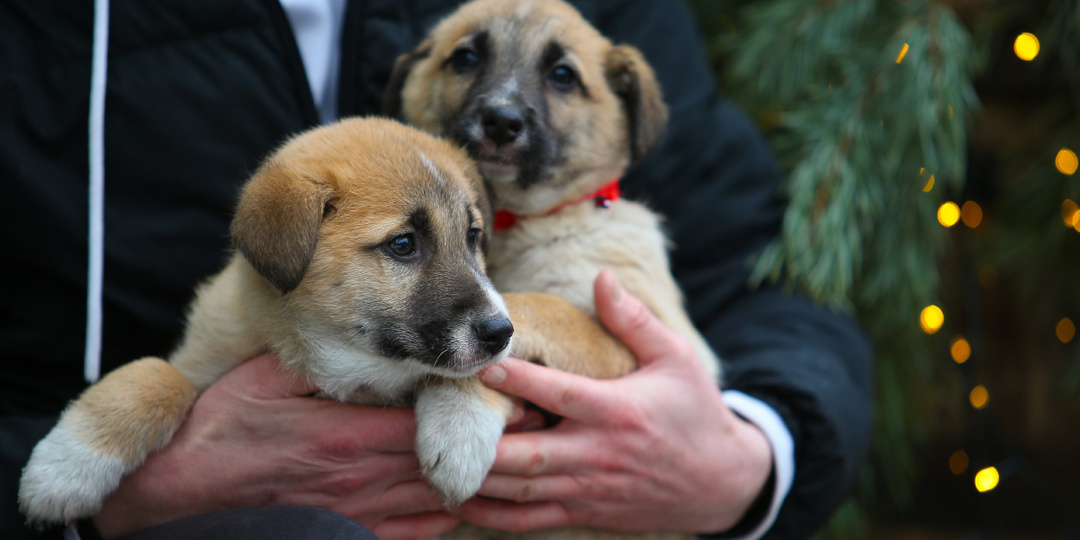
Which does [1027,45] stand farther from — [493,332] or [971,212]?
[493,332]

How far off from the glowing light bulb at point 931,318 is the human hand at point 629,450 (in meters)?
1.32

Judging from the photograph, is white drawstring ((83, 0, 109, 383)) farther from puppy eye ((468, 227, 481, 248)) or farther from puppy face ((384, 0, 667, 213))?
puppy eye ((468, 227, 481, 248))

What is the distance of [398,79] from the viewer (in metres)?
2.79

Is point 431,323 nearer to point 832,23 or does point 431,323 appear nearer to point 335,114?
point 335,114

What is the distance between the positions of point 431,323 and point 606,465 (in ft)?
2.33

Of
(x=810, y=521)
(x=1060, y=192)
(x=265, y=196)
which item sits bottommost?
(x=810, y=521)

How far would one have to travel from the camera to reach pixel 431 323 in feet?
6.57

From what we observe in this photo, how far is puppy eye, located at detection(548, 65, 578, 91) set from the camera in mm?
2900

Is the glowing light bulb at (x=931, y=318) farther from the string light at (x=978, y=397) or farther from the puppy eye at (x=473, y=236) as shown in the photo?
the puppy eye at (x=473, y=236)

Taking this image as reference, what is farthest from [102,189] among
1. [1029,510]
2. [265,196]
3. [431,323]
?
[1029,510]

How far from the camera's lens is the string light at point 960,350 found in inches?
159

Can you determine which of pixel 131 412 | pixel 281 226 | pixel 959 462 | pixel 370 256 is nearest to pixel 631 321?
pixel 370 256

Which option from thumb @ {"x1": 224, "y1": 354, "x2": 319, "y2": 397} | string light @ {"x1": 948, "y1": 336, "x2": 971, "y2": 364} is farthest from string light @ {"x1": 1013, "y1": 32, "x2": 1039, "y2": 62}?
thumb @ {"x1": 224, "y1": 354, "x2": 319, "y2": 397}

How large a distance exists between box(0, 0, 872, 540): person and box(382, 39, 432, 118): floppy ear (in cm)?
5
